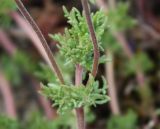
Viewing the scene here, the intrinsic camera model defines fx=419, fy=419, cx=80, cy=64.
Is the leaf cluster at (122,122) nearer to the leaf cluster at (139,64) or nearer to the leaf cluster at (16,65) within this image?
the leaf cluster at (139,64)

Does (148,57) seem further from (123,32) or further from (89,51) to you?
(89,51)

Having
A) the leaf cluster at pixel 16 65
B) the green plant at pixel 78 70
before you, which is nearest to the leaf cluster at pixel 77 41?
the green plant at pixel 78 70

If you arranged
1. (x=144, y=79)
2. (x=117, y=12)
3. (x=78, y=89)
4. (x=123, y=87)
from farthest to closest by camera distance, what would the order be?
(x=123, y=87) < (x=144, y=79) < (x=117, y=12) < (x=78, y=89)

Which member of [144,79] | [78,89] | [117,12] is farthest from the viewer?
[144,79]

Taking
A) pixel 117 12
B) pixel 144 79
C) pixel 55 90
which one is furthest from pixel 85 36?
pixel 144 79

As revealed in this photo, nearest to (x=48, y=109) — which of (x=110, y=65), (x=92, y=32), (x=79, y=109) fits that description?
(x=110, y=65)

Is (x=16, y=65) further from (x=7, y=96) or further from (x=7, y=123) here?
(x=7, y=123)
